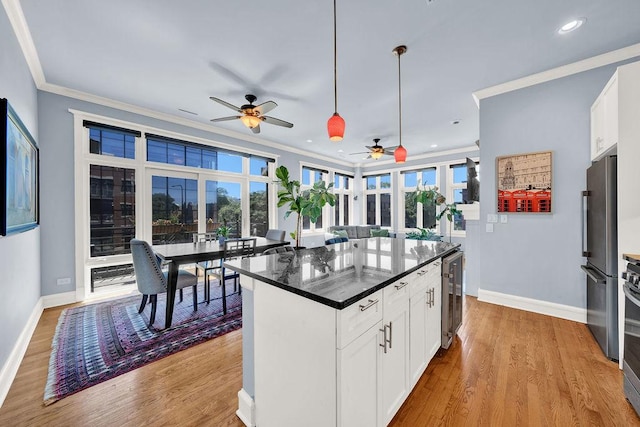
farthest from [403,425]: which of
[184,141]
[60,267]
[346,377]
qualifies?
[184,141]

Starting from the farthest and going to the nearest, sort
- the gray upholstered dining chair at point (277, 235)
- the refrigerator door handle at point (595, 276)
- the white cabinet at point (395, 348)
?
the gray upholstered dining chair at point (277, 235), the refrigerator door handle at point (595, 276), the white cabinet at point (395, 348)

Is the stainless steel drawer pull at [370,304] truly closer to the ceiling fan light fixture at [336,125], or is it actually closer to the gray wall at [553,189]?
the ceiling fan light fixture at [336,125]

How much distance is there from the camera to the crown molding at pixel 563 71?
2.58 m

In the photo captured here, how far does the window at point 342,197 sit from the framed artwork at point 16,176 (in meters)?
6.48

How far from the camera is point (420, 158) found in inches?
284

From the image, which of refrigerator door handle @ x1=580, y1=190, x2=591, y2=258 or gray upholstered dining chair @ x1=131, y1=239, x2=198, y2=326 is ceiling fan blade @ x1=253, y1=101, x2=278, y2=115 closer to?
gray upholstered dining chair @ x1=131, y1=239, x2=198, y2=326

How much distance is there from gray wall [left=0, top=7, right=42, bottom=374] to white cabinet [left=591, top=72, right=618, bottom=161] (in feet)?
15.4

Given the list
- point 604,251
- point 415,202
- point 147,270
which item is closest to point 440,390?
point 604,251

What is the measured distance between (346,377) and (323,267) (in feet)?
2.22

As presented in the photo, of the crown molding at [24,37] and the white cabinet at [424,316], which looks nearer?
the white cabinet at [424,316]

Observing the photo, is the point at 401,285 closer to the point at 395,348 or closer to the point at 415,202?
the point at 395,348

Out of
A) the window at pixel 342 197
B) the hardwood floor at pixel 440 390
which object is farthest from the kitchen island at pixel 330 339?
the window at pixel 342 197

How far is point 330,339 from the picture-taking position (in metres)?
1.09

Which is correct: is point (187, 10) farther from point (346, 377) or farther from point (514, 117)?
point (514, 117)
